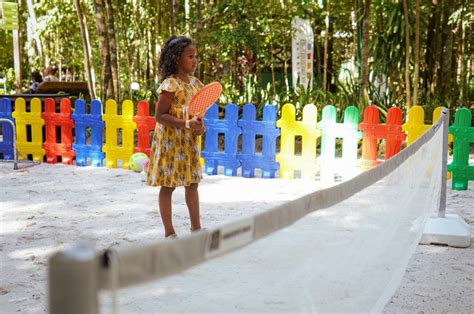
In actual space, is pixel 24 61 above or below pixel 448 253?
above

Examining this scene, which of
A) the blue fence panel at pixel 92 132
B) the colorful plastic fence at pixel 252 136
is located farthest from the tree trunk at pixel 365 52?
the blue fence panel at pixel 92 132

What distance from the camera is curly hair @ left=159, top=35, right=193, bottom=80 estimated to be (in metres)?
4.22

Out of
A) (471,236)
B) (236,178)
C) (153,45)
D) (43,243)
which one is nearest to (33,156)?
(236,178)

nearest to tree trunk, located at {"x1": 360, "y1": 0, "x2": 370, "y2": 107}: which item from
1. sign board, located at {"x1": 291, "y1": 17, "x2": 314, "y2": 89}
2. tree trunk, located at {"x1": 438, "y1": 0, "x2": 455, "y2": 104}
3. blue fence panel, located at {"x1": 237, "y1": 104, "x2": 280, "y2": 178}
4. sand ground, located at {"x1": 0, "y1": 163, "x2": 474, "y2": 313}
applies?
sign board, located at {"x1": 291, "y1": 17, "x2": 314, "y2": 89}

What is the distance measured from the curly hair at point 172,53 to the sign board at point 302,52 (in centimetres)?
711

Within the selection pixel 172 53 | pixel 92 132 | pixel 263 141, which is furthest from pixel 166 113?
pixel 92 132

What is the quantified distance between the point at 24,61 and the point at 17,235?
32.6m

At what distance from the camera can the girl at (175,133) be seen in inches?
166

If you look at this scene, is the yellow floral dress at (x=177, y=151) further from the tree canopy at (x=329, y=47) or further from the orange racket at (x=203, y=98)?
the tree canopy at (x=329, y=47)

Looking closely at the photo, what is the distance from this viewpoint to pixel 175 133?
171 inches

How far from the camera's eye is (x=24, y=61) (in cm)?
3509

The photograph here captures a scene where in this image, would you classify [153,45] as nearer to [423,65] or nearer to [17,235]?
[423,65]

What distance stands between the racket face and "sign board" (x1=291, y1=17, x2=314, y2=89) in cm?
732

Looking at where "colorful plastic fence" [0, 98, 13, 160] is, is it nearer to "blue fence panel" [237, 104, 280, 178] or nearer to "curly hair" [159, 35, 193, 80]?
"blue fence panel" [237, 104, 280, 178]
